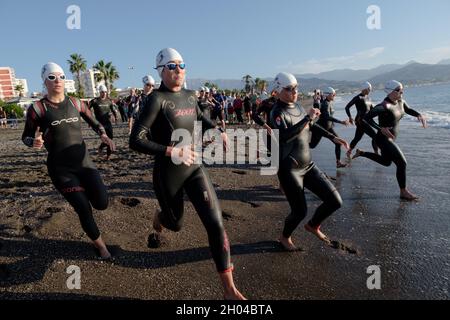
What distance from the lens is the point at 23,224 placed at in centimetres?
480

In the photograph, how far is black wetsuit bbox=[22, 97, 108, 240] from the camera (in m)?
3.78

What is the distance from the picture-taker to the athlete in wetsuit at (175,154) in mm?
3061

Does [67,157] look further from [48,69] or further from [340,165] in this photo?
[340,165]

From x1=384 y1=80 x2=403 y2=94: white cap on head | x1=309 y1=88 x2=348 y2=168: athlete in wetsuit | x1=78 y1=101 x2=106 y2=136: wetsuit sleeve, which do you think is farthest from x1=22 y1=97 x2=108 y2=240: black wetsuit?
x1=309 y1=88 x2=348 y2=168: athlete in wetsuit

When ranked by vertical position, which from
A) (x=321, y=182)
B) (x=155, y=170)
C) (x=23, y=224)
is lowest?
(x=23, y=224)

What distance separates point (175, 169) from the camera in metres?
3.32

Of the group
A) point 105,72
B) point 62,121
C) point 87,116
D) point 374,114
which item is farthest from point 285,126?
point 105,72

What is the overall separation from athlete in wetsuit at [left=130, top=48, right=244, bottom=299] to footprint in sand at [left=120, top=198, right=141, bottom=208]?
2.39 metres

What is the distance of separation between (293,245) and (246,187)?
9.91 feet

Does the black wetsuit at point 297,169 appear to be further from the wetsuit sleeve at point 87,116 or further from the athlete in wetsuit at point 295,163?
the wetsuit sleeve at point 87,116

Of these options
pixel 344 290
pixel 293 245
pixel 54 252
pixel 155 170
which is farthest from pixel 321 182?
pixel 54 252

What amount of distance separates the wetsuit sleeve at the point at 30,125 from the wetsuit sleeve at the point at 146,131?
4.96 feet

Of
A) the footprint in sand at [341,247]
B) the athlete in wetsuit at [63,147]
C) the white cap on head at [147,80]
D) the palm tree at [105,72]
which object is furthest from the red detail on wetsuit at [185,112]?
the palm tree at [105,72]

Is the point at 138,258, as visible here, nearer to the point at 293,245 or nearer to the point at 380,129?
the point at 293,245
